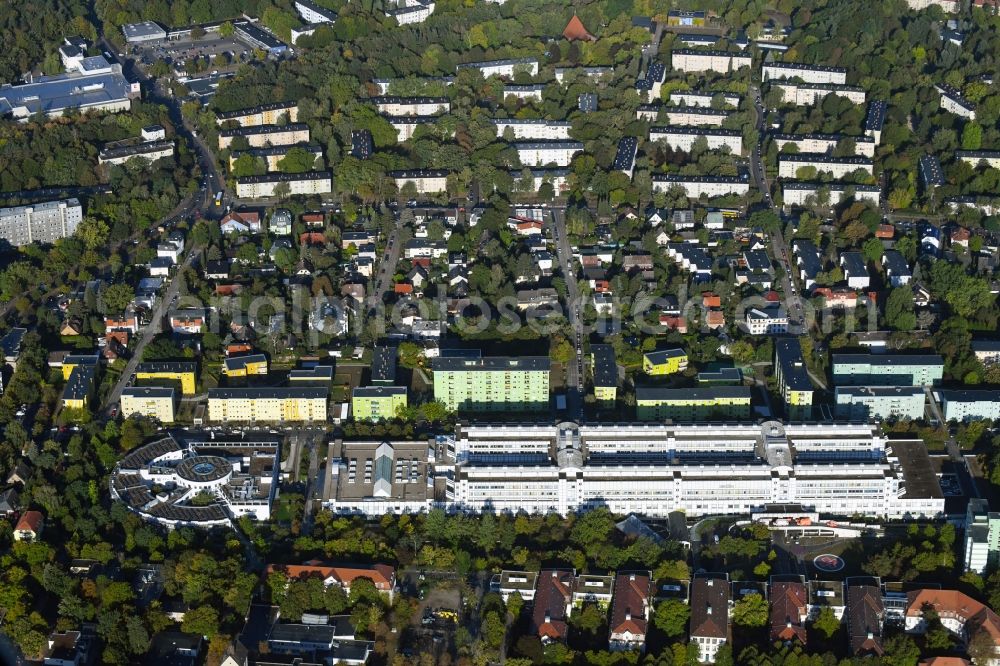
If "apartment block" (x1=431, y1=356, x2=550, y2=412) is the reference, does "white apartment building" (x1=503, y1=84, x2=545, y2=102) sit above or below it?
above

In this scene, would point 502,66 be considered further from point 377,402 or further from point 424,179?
point 377,402

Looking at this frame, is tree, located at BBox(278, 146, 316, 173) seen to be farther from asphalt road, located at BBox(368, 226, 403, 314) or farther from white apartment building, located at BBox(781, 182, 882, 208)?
white apartment building, located at BBox(781, 182, 882, 208)

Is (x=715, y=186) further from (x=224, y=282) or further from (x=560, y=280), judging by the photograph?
(x=224, y=282)

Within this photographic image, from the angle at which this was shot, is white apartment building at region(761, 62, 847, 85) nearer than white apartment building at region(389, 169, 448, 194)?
No

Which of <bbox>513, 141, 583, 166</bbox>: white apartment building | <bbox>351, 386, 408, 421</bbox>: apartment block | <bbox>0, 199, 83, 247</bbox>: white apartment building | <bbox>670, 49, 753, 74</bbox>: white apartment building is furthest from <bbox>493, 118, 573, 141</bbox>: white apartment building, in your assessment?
<bbox>351, 386, 408, 421</bbox>: apartment block

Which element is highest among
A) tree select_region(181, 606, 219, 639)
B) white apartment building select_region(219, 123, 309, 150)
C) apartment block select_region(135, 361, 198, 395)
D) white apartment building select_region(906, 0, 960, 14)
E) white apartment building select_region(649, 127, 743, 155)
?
white apartment building select_region(906, 0, 960, 14)
